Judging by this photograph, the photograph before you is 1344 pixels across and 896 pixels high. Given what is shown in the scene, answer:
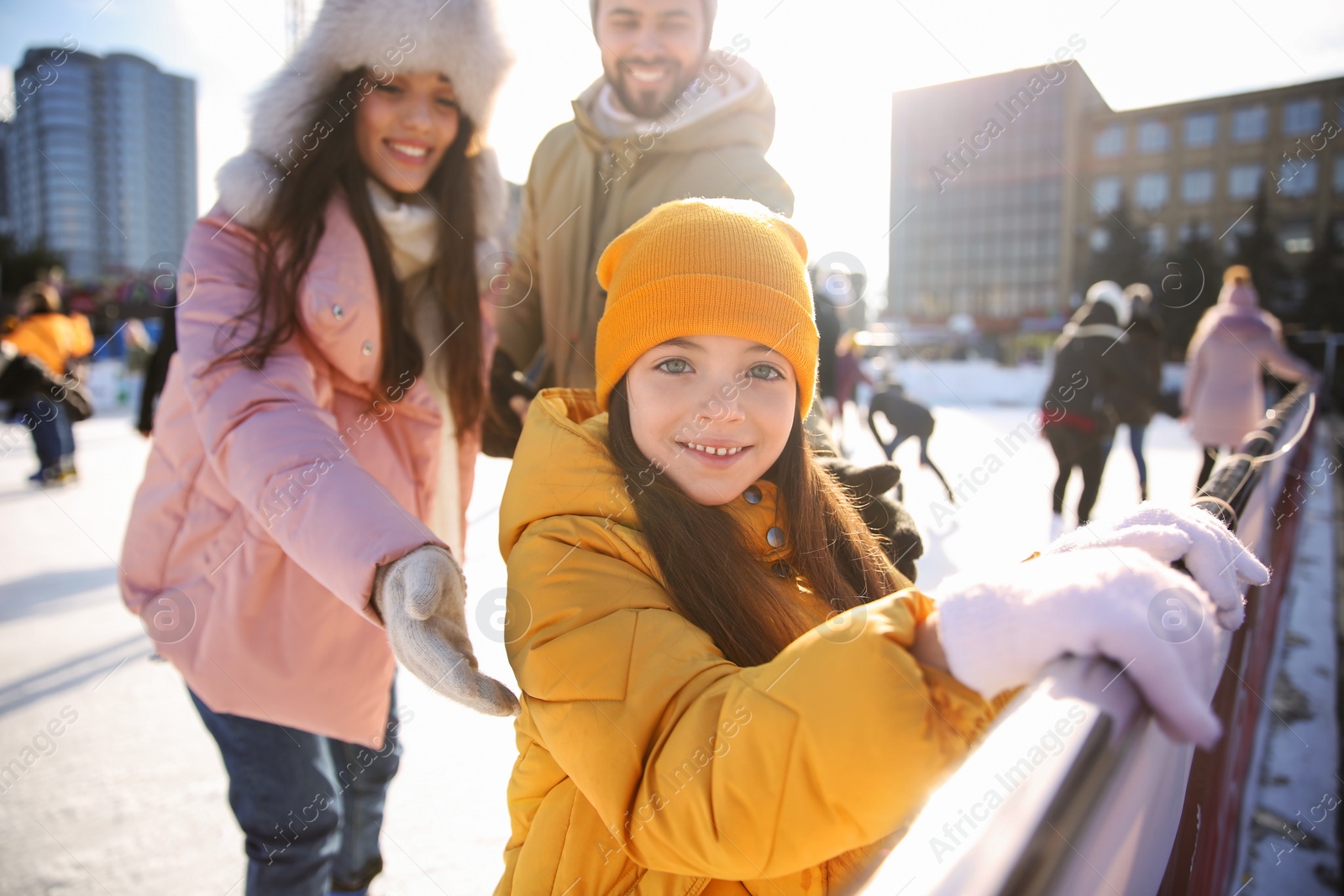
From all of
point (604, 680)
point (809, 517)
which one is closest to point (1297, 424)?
point (809, 517)

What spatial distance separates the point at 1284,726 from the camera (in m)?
2.74

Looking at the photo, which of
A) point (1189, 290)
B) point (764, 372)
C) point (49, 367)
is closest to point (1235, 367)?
point (764, 372)

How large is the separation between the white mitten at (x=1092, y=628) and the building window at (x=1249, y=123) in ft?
165

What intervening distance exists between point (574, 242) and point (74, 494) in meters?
6.37

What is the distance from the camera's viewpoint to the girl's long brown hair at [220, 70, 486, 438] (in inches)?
50.7

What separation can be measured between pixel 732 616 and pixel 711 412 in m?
0.25

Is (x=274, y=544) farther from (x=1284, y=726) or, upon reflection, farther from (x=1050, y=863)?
(x=1284, y=726)

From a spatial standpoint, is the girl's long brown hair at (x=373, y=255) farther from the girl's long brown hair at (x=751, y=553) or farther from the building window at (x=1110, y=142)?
the building window at (x=1110, y=142)

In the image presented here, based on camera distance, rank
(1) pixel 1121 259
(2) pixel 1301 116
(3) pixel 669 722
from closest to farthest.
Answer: (3) pixel 669 722 → (1) pixel 1121 259 → (2) pixel 1301 116

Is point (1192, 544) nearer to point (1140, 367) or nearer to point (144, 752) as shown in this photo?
point (144, 752)

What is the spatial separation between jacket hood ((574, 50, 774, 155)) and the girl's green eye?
1.89 feet

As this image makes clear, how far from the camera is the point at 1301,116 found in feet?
122

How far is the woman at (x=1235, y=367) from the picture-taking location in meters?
5.01

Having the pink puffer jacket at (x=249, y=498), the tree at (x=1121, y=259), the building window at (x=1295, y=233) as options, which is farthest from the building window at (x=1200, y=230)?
the pink puffer jacket at (x=249, y=498)
